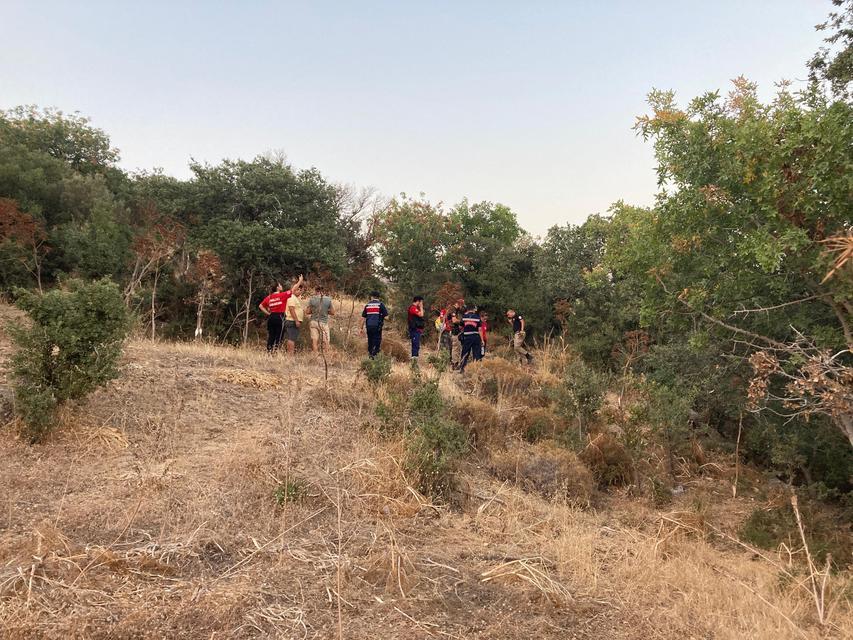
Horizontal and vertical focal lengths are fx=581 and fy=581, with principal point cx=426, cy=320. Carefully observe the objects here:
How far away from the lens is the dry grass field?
312 centimetres

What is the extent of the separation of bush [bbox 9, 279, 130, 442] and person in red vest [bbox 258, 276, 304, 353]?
467 cm

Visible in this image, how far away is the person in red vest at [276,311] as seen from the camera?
10.8m

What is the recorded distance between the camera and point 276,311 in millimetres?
10875

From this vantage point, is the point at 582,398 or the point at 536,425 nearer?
the point at 582,398

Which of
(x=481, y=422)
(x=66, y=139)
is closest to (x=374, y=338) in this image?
(x=481, y=422)

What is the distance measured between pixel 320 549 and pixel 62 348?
3.57 m

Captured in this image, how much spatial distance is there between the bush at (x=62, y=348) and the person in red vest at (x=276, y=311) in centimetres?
467

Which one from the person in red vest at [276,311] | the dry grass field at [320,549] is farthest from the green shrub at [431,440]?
the person in red vest at [276,311]

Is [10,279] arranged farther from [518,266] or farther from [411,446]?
[518,266]

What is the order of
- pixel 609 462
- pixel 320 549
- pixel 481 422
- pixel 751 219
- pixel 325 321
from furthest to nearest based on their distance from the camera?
pixel 325 321 < pixel 481 422 < pixel 609 462 < pixel 751 219 < pixel 320 549

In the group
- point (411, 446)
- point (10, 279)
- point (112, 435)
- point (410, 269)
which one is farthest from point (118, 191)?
point (411, 446)

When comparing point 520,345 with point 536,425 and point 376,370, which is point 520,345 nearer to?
point 536,425

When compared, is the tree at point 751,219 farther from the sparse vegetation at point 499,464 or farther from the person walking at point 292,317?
the person walking at point 292,317

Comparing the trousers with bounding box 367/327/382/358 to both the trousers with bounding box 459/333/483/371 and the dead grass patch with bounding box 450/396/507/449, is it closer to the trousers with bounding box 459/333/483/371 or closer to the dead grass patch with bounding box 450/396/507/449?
the trousers with bounding box 459/333/483/371
